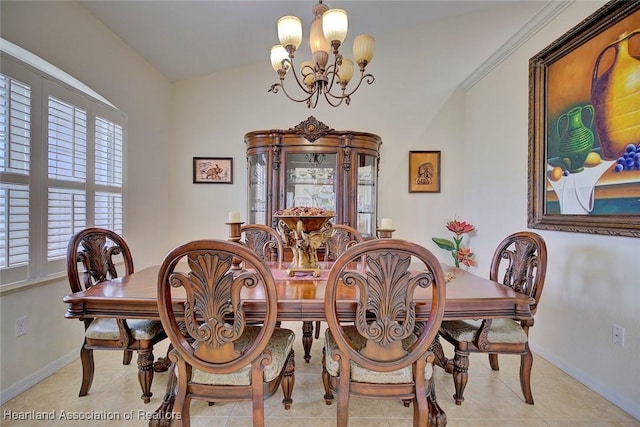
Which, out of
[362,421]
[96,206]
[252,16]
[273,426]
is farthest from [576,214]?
[96,206]

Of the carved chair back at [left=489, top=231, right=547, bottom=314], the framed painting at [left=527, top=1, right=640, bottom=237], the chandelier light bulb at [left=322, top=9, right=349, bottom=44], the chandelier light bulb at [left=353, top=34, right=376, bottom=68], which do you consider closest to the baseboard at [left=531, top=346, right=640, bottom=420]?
the carved chair back at [left=489, top=231, right=547, bottom=314]

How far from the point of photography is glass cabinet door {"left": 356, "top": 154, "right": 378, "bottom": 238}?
3.23m

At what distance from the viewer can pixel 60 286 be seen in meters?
2.07

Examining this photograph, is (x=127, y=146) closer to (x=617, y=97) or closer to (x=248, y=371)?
(x=248, y=371)

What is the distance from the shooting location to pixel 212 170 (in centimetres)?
356

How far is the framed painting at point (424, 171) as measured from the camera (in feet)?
11.6

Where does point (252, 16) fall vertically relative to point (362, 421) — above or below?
above

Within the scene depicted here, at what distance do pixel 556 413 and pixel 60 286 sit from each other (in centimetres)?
320

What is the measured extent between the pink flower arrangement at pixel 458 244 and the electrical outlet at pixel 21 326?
3.57 metres

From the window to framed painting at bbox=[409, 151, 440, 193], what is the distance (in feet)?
10.1

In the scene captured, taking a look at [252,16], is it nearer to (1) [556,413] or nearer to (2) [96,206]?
(2) [96,206]

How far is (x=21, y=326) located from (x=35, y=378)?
35 cm

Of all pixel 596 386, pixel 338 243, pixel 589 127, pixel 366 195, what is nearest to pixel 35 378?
pixel 338 243

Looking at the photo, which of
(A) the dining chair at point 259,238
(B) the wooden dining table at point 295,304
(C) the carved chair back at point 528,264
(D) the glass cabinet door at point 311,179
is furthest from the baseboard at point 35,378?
(C) the carved chair back at point 528,264
